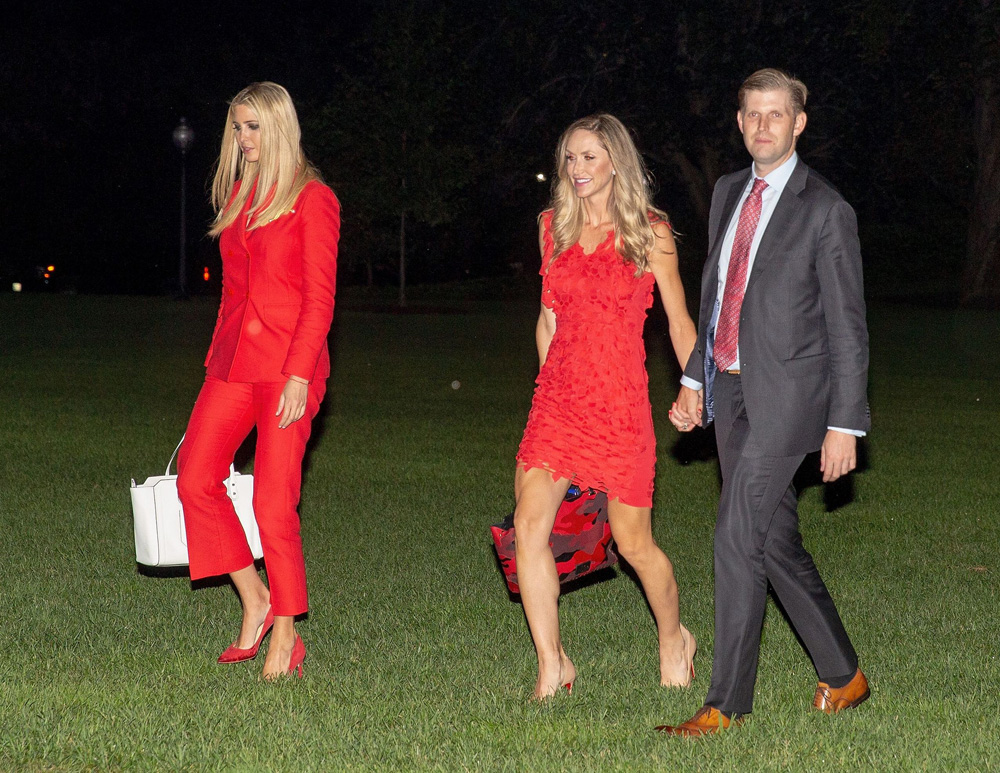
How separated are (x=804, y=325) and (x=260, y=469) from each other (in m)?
2.13

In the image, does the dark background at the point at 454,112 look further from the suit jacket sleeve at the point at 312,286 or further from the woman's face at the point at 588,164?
the woman's face at the point at 588,164

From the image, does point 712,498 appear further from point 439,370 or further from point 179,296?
point 179,296

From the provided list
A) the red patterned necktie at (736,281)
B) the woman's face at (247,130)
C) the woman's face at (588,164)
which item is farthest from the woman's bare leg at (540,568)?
the woman's face at (247,130)

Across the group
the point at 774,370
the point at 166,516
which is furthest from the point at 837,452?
the point at 166,516

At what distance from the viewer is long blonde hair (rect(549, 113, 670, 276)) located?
16.8ft

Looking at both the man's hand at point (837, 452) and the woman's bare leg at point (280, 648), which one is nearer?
the man's hand at point (837, 452)

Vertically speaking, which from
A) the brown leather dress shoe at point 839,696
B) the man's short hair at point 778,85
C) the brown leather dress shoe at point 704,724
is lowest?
the brown leather dress shoe at point 839,696

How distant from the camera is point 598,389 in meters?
5.09

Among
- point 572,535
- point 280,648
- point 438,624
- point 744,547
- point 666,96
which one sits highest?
point 666,96

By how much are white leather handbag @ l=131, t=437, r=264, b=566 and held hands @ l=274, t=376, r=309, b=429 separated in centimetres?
69

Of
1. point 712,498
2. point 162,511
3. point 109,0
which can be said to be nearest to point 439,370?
point 712,498

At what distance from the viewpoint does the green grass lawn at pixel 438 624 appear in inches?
177

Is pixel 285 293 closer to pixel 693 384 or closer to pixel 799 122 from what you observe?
pixel 693 384

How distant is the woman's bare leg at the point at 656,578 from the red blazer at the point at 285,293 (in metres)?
1.25
